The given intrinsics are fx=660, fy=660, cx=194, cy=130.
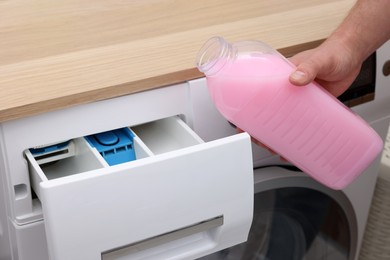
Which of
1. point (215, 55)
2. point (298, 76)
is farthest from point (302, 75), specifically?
point (215, 55)

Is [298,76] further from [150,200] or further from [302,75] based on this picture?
[150,200]

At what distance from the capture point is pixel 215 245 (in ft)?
3.21

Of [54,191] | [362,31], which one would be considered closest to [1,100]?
[54,191]

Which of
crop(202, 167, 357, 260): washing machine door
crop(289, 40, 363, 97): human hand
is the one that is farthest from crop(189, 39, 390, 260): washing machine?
crop(289, 40, 363, 97): human hand

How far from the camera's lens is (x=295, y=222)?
4.42 feet

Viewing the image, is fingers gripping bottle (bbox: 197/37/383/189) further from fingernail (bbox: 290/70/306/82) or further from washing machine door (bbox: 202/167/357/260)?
washing machine door (bbox: 202/167/357/260)

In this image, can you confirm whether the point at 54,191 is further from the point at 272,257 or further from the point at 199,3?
the point at 272,257

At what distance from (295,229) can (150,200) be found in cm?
58

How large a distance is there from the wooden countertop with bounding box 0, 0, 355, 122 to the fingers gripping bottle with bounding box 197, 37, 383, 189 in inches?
4.0

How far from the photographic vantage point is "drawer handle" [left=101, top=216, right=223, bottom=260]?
88 cm

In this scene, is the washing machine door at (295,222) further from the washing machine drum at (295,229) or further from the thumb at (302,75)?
the thumb at (302,75)

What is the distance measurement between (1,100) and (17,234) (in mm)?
206

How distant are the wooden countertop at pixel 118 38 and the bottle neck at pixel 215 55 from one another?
8cm

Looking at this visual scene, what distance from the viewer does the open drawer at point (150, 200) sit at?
2.65ft
